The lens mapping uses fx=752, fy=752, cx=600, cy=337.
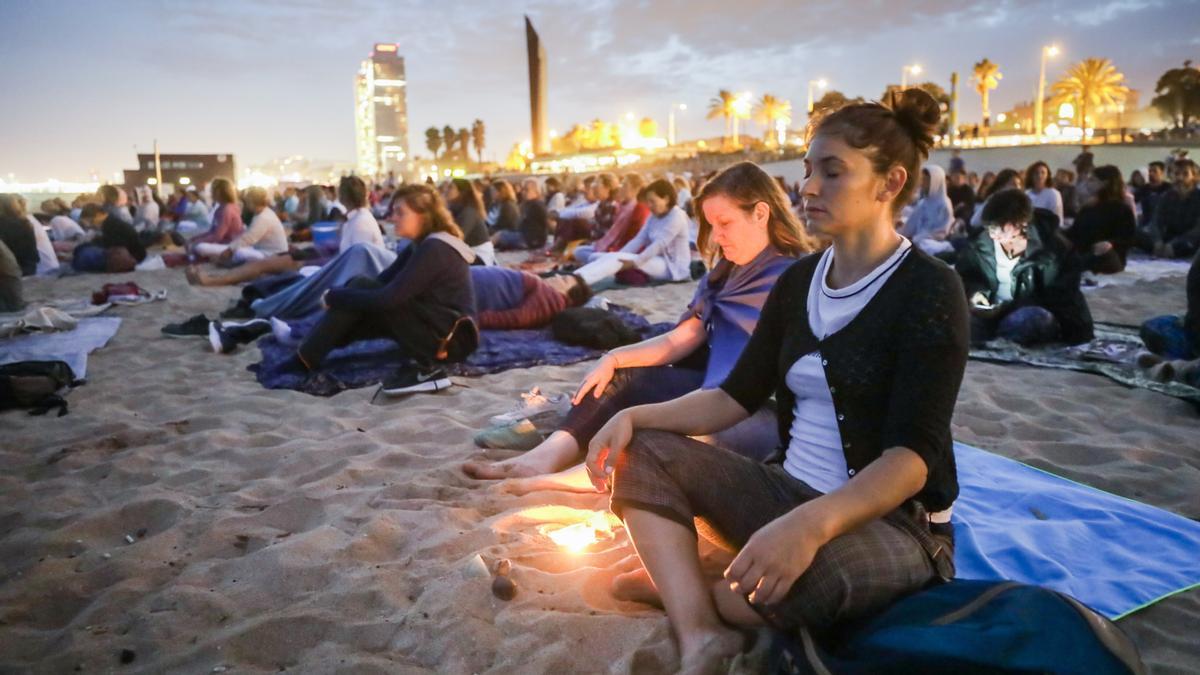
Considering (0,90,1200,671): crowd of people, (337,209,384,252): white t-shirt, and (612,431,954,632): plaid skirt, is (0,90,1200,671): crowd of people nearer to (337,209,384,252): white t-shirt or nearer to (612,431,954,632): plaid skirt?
(612,431,954,632): plaid skirt

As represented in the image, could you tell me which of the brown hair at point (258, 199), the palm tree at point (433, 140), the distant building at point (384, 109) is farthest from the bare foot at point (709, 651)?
the distant building at point (384, 109)

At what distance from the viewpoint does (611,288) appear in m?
8.52

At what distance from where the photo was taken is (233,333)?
580cm

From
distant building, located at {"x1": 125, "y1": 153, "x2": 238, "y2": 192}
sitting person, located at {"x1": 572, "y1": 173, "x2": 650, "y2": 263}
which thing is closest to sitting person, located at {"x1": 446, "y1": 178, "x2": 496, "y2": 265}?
sitting person, located at {"x1": 572, "y1": 173, "x2": 650, "y2": 263}

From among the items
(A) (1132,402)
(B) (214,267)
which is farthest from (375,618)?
(B) (214,267)

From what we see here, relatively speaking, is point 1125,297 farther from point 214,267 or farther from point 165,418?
point 214,267

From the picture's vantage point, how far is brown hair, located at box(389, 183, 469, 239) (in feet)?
15.0

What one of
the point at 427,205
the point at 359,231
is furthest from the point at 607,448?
the point at 359,231

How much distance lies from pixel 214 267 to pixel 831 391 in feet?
31.4

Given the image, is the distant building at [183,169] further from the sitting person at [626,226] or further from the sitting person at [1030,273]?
the sitting person at [1030,273]

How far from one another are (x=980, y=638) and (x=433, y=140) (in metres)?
109

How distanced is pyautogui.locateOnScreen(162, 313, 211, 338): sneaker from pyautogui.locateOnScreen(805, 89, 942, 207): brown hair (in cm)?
583

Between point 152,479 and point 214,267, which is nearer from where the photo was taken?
point 152,479

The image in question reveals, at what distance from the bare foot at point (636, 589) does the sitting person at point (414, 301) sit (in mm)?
2625
